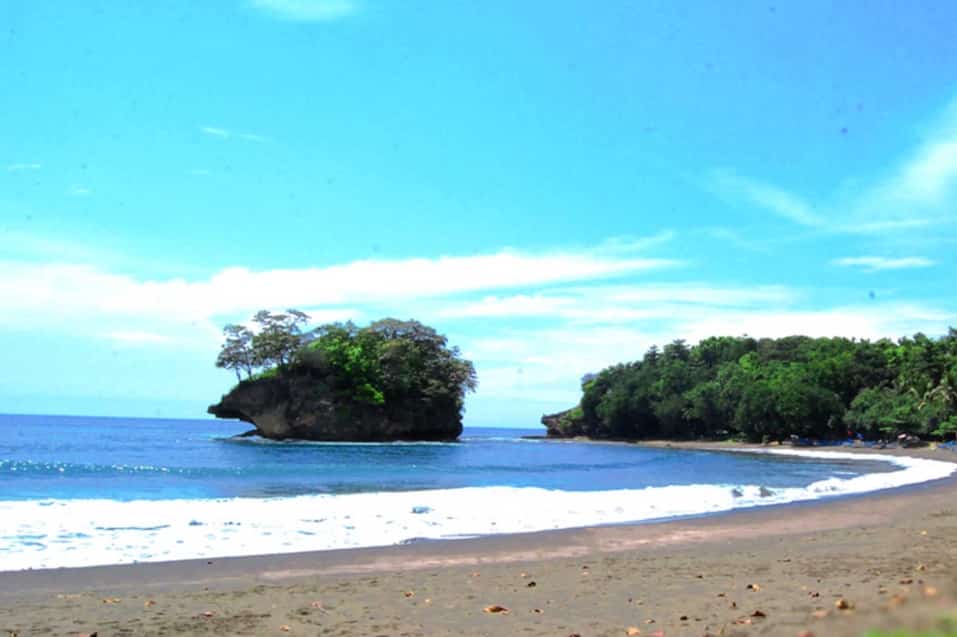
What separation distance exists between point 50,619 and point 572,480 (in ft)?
92.7

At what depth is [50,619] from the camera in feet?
27.1

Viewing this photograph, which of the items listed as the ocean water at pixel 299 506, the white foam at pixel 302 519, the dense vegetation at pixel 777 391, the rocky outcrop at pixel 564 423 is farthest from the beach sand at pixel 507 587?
the rocky outcrop at pixel 564 423

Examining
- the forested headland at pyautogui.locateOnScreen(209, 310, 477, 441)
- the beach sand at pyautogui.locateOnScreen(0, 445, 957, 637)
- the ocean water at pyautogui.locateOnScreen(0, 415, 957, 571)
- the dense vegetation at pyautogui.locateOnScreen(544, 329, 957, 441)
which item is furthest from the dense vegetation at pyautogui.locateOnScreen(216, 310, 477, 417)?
the beach sand at pyautogui.locateOnScreen(0, 445, 957, 637)

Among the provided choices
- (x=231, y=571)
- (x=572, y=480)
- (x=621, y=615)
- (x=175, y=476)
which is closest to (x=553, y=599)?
(x=621, y=615)

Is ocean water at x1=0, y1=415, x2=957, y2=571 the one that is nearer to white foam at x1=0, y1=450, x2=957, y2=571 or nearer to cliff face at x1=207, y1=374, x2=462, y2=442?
white foam at x1=0, y1=450, x2=957, y2=571

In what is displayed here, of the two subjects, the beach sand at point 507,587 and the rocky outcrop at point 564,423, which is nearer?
the beach sand at point 507,587

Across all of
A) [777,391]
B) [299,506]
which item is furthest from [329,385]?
[299,506]

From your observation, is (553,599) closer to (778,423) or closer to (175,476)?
(175,476)

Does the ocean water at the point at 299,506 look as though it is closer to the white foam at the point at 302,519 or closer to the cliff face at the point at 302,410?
the white foam at the point at 302,519

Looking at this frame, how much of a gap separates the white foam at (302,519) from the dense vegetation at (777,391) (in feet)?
183

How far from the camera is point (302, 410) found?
88375mm

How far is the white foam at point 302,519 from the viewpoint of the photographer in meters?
13.3

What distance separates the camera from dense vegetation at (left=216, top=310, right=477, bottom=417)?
3514 inches

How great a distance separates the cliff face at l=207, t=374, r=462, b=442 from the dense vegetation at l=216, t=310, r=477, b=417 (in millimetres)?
679
